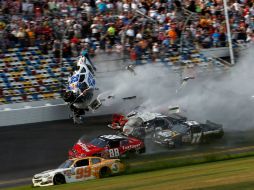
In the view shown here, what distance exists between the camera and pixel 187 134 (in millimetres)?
23391

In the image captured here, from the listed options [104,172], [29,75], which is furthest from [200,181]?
[29,75]

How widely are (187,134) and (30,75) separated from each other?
8.60m

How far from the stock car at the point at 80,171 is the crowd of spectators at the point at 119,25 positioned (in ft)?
36.2

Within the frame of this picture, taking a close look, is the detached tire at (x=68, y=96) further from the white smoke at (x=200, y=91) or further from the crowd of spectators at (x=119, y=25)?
the crowd of spectators at (x=119, y=25)

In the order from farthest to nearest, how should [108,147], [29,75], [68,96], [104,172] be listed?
[29,75] → [68,96] → [108,147] → [104,172]

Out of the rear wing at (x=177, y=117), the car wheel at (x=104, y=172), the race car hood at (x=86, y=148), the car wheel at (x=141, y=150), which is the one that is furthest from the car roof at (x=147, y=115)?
the car wheel at (x=104, y=172)

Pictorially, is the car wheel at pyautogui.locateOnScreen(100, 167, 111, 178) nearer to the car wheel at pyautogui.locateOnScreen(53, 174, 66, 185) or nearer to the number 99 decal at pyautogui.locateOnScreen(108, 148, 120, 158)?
the car wheel at pyautogui.locateOnScreen(53, 174, 66, 185)

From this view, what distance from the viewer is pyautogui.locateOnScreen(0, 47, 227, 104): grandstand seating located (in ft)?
92.5

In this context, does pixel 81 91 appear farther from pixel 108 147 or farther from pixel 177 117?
pixel 108 147

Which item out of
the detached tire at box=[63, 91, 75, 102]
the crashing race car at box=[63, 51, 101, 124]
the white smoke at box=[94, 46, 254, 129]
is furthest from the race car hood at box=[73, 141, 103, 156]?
the detached tire at box=[63, 91, 75, 102]

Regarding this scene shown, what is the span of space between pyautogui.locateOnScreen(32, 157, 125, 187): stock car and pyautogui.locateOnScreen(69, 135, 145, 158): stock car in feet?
5.45

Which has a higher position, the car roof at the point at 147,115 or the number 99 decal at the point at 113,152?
the car roof at the point at 147,115

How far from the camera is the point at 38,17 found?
30625 mm

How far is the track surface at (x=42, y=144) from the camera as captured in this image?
21.5 meters
